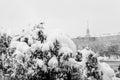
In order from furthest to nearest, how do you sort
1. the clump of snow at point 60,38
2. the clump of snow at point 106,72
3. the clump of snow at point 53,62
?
A: the clump of snow at point 106,72, the clump of snow at point 60,38, the clump of snow at point 53,62

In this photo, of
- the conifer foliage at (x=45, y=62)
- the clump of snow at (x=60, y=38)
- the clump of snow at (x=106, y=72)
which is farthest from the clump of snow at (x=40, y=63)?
the clump of snow at (x=106, y=72)

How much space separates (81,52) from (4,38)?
2.32m

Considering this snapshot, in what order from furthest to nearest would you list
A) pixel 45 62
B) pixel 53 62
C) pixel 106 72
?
pixel 106 72
pixel 45 62
pixel 53 62

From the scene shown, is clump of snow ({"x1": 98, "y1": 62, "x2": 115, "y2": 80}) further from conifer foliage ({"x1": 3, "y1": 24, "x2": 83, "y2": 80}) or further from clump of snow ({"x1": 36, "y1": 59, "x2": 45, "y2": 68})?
clump of snow ({"x1": 36, "y1": 59, "x2": 45, "y2": 68})

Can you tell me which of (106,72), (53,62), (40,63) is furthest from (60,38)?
(106,72)

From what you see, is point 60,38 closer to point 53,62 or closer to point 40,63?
point 53,62

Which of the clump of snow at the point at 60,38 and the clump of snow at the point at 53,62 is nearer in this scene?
the clump of snow at the point at 53,62

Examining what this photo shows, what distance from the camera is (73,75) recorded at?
5.64 m

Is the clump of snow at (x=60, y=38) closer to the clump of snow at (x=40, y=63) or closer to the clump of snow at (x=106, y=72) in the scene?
the clump of snow at (x=40, y=63)

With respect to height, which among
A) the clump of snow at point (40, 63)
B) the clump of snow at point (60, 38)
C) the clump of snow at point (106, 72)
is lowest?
the clump of snow at point (106, 72)

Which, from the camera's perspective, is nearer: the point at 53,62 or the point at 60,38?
the point at 53,62

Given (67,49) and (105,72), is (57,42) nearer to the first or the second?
(67,49)

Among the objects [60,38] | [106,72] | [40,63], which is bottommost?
[106,72]

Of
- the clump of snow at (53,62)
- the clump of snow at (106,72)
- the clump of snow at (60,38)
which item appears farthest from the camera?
the clump of snow at (106,72)
